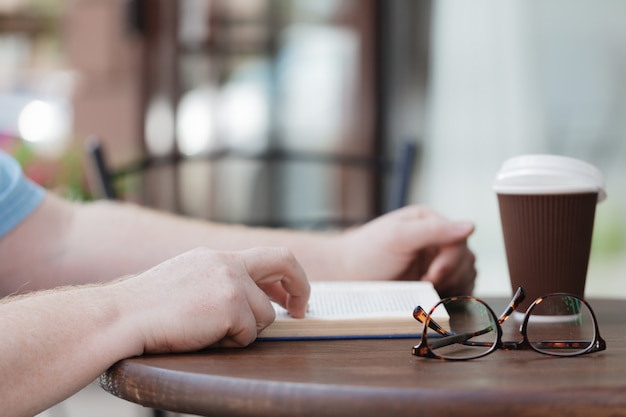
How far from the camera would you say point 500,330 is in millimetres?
788

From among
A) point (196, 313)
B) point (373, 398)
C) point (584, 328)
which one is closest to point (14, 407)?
point (196, 313)

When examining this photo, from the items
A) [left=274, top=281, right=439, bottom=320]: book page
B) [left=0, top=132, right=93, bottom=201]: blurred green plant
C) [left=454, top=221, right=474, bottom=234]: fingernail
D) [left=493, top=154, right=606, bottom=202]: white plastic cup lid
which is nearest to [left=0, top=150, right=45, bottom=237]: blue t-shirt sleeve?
[left=274, top=281, right=439, bottom=320]: book page

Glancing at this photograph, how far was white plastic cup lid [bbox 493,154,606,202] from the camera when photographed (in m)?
0.91

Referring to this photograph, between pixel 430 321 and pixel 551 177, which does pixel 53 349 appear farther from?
pixel 551 177

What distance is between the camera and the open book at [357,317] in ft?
Answer: 2.85

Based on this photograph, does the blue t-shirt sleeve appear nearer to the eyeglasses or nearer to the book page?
the book page

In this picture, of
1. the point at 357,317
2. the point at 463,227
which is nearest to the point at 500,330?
the point at 357,317

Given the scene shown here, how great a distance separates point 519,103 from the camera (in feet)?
11.0

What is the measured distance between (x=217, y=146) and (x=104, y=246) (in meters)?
2.32

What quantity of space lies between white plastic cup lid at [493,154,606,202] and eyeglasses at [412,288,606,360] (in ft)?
0.37

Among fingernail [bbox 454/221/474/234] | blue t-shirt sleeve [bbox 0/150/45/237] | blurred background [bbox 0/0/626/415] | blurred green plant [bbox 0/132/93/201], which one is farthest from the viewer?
blurred background [bbox 0/0/626/415]

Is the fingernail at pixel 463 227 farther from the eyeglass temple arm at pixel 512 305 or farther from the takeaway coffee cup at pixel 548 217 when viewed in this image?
the eyeglass temple arm at pixel 512 305

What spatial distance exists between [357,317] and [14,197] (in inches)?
26.6

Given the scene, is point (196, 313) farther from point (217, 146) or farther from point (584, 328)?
point (217, 146)
